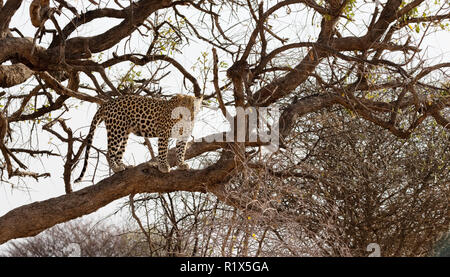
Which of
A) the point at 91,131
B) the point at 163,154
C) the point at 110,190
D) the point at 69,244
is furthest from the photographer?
the point at 69,244

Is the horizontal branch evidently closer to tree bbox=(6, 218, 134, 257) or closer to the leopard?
the leopard

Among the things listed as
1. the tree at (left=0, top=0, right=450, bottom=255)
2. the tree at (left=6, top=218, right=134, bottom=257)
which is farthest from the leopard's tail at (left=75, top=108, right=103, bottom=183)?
the tree at (left=6, top=218, right=134, bottom=257)

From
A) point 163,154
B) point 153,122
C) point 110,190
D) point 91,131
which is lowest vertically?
point 110,190

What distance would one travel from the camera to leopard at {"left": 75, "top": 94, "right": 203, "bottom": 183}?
643 centimetres

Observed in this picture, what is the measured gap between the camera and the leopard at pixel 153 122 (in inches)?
253

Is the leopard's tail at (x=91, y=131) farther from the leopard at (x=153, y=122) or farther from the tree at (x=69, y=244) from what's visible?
the tree at (x=69, y=244)

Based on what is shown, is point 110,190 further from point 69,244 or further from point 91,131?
point 69,244

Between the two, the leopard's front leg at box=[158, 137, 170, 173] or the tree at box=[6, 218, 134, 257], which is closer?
the leopard's front leg at box=[158, 137, 170, 173]

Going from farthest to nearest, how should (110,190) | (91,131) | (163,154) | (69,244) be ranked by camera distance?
(69,244) < (91,131) < (110,190) < (163,154)

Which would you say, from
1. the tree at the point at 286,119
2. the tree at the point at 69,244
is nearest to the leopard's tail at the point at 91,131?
the tree at the point at 286,119

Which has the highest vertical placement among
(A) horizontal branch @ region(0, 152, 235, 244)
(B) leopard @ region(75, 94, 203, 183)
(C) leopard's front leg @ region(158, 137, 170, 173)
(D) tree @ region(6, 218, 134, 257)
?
(D) tree @ region(6, 218, 134, 257)

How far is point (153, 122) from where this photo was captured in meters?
6.49

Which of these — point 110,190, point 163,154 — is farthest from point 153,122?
point 110,190
